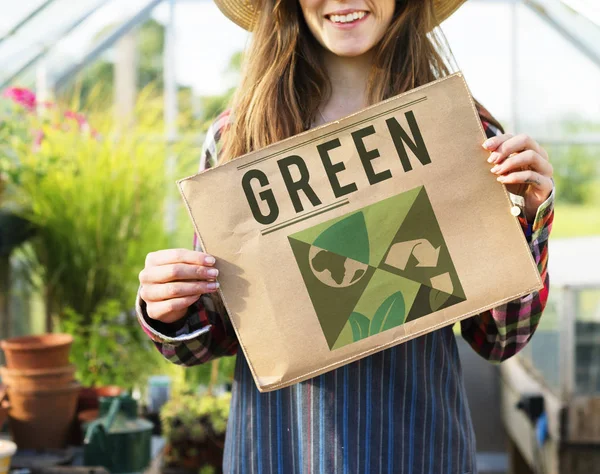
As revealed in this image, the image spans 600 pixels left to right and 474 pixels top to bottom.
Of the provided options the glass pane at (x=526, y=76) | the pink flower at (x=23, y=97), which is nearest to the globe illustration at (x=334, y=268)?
the pink flower at (x=23, y=97)

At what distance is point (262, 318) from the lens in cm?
114

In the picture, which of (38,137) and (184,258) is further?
(38,137)

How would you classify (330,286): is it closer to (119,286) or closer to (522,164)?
(522,164)

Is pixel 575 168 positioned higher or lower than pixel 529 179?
higher

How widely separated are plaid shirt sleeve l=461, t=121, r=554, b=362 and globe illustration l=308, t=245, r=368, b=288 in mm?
224

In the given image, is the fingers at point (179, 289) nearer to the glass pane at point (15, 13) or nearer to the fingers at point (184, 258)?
the fingers at point (184, 258)

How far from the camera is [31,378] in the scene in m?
2.36

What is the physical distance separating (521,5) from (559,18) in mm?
1039

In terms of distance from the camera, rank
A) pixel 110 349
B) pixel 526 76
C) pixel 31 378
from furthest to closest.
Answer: pixel 526 76 < pixel 110 349 < pixel 31 378

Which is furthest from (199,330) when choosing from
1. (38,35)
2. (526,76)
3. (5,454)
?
(526,76)

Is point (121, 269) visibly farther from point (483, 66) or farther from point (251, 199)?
point (483, 66)

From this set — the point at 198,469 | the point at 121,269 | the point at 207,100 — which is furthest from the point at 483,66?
the point at 198,469

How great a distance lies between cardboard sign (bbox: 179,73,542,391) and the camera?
1.14 meters

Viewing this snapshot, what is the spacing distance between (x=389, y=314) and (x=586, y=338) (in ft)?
6.42
